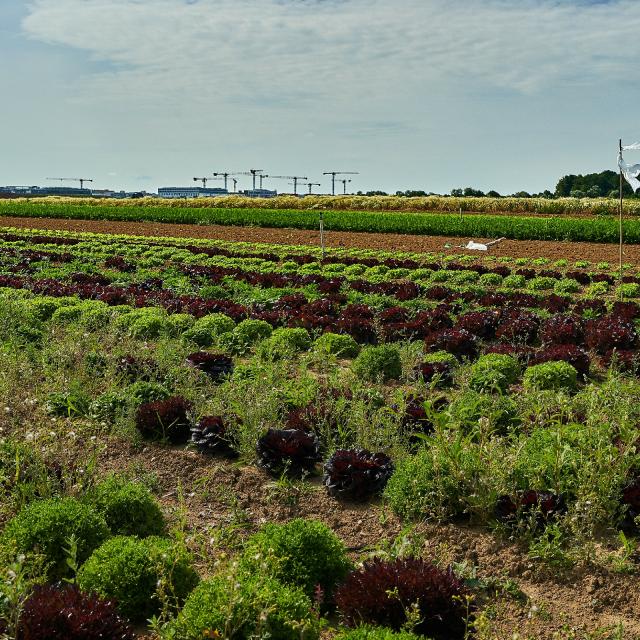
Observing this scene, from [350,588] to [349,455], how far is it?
65.2 inches

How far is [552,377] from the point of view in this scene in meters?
7.28

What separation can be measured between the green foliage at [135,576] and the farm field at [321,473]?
0.04 feet

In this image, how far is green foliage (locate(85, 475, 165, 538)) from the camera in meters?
4.51

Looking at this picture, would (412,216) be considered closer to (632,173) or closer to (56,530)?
(632,173)

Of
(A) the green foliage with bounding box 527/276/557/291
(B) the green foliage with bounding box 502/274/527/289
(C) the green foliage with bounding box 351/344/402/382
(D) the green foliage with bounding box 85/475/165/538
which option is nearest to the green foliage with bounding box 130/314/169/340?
(C) the green foliage with bounding box 351/344/402/382

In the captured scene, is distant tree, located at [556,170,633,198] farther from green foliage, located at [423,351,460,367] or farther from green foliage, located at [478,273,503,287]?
green foliage, located at [423,351,460,367]

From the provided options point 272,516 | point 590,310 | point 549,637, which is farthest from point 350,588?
point 590,310

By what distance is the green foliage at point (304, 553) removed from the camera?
3912mm

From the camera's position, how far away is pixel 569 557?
A: 13.9 feet

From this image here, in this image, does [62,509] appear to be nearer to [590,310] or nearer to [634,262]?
[590,310]

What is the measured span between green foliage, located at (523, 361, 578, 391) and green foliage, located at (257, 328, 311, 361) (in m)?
2.63

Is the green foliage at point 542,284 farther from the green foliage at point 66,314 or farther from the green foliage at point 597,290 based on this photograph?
the green foliage at point 66,314

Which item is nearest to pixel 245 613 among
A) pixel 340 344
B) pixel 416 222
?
pixel 340 344

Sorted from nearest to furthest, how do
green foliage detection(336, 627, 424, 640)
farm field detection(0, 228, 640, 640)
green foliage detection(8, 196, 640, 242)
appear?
green foliage detection(336, 627, 424, 640) → farm field detection(0, 228, 640, 640) → green foliage detection(8, 196, 640, 242)
